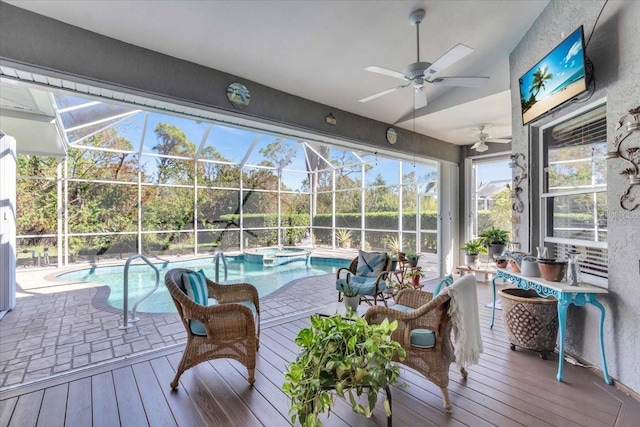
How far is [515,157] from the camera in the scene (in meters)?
3.74

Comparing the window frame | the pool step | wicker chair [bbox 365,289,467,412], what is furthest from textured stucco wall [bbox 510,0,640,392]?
the pool step

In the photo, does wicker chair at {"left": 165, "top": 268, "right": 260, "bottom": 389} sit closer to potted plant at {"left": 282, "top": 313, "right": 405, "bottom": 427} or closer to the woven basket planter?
potted plant at {"left": 282, "top": 313, "right": 405, "bottom": 427}

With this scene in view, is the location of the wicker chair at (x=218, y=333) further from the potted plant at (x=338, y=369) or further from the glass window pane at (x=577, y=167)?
the glass window pane at (x=577, y=167)

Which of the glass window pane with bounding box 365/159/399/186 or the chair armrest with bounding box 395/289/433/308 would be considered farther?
the glass window pane with bounding box 365/159/399/186

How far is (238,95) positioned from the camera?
3.78m

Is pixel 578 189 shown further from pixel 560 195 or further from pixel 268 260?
pixel 268 260

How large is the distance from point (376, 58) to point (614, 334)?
3.60 m

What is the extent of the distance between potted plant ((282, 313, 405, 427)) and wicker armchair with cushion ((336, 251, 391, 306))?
10.7 ft

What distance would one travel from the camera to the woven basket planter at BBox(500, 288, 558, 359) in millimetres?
2945

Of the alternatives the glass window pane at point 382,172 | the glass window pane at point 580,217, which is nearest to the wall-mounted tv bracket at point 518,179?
the glass window pane at point 580,217

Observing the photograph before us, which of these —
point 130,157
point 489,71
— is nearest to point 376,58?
point 489,71

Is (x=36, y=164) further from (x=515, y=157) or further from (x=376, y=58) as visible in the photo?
(x=515, y=157)

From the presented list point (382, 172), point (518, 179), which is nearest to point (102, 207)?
A: point (382, 172)

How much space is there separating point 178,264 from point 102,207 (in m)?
2.58
